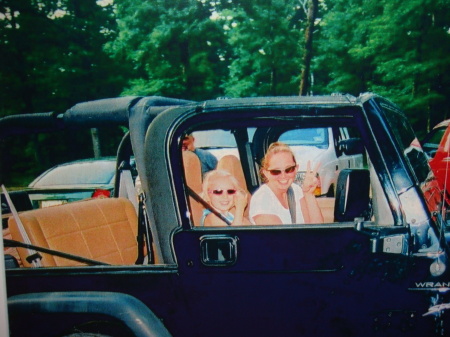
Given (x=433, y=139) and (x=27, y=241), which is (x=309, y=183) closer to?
(x=433, y=139)

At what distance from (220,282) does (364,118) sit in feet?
3.04

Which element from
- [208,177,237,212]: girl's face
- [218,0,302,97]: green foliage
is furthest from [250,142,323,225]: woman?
[218,0,302,97]: green foliage

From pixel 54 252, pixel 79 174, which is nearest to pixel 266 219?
pixel 54 252

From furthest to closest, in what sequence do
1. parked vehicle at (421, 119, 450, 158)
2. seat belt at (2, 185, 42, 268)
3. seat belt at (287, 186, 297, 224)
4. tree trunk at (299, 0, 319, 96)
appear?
tree trunk at (299, 0, 319, 96) < parked vehicle at (421, 119, 450, 158) < seat belt at (287, 186, 297, 224) < seat belt at (2, 185, 42, 268)

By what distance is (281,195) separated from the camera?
2.24 metres

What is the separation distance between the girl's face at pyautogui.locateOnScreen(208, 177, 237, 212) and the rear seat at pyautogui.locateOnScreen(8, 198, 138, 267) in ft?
2.59

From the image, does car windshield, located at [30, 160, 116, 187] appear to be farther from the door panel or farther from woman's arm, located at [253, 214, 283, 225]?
the door panel

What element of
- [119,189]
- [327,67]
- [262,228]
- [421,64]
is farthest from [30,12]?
[327,67]

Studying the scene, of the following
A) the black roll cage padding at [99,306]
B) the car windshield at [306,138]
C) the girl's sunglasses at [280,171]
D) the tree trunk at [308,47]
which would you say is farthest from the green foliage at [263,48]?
the black roll cage padding at [99,306]

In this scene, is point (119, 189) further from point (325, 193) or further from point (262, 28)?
point (262, 28)

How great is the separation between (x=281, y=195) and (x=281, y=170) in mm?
157

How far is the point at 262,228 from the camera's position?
5.38 feet

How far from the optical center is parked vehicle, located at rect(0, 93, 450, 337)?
158cm

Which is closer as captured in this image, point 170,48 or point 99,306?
point 99,306
